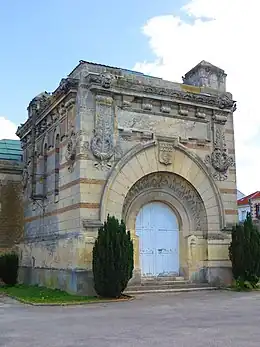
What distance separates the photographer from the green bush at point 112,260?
48.3 ft

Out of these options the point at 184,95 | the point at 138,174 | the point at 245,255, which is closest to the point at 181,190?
the point at 138,174

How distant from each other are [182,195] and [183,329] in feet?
32.6

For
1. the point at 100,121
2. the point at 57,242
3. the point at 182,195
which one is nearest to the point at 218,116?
the point at 182,195

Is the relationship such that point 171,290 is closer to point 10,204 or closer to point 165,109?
point 165,109

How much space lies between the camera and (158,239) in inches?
720

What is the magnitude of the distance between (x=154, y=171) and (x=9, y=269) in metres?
8.32

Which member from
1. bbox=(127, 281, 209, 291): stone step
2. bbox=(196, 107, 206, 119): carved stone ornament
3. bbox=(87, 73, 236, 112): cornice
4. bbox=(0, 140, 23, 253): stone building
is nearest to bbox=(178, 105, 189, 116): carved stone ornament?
bbox=(87, 73, 236, 112): cornice

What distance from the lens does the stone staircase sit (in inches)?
650

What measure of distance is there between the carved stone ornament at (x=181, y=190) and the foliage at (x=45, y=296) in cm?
488

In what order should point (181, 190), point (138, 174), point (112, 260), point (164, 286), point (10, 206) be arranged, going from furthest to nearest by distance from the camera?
point (10, 206) < point (181, 190) < point (138, 174) < point (164, 286) < point (112, 260)

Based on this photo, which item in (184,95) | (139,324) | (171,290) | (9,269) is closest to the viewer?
(139,324)

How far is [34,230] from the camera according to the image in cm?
2075

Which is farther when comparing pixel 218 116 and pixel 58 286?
pixel 218 116

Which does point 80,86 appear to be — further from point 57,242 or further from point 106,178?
point 57,242
